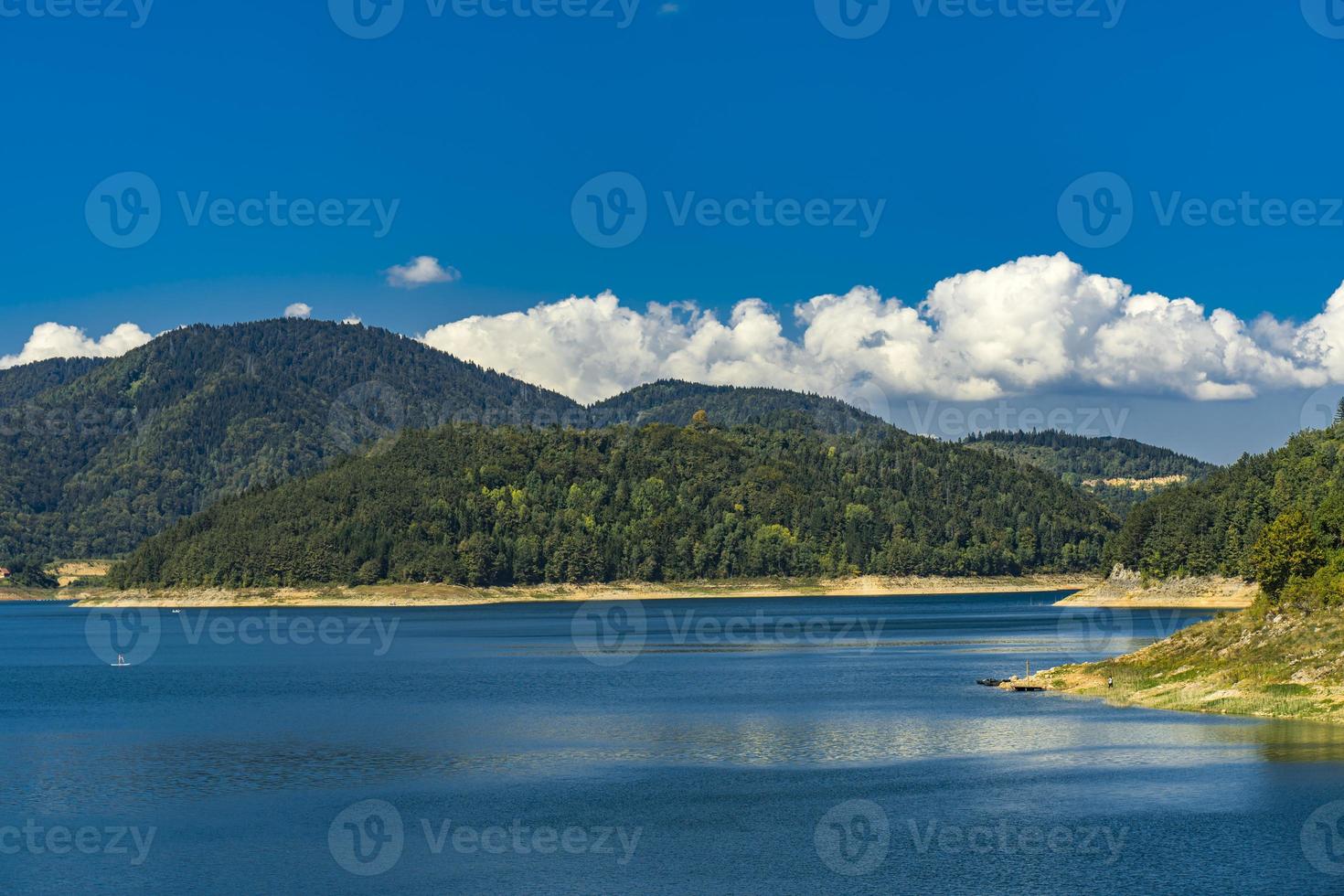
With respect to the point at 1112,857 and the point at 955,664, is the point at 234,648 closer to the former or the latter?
the point at 955,664

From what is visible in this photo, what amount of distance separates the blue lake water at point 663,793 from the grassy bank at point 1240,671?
2503 millimetres

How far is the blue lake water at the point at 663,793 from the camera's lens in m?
46.1

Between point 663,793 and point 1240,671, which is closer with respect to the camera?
point 663,793

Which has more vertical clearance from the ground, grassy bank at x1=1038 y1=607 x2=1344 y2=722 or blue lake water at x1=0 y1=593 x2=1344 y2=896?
grassy bank at x1=1038 y1=607 x2=1344 y2=722

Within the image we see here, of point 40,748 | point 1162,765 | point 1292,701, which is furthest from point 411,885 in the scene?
point 1292,701

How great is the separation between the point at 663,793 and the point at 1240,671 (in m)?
39.6

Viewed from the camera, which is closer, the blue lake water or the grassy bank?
the blue lake water

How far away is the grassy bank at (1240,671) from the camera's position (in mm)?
76062

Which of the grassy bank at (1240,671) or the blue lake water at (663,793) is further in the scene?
the grassy bank at (1240,671)

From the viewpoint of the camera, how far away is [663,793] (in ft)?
198

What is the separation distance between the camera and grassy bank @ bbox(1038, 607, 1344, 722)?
76.1m

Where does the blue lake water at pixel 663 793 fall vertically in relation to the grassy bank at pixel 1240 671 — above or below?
below

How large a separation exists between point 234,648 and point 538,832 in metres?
140

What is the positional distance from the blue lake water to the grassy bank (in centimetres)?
250
